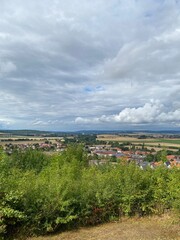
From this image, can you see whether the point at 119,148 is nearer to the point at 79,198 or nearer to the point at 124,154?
the point at 124,154

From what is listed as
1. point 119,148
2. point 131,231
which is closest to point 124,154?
point 131,231

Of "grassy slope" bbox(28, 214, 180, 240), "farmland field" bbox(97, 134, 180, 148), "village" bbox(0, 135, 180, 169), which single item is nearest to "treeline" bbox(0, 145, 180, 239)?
"grassy slope" bbox(28, 214, 180, 240)

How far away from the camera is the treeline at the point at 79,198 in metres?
9.50

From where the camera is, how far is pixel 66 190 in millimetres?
10062

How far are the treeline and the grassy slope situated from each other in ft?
1.43

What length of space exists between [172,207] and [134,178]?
1.86m

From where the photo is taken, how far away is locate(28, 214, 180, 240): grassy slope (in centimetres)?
907

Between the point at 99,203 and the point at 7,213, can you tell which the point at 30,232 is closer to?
the point at 7,213

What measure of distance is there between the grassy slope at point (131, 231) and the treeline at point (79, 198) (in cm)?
43

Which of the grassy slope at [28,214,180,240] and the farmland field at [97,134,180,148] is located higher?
the grassy slope at [28,214,180,240]

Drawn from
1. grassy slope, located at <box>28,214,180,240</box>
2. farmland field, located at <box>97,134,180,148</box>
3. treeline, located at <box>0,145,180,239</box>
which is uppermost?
treeline, located at <box>0,145,180,239</box>

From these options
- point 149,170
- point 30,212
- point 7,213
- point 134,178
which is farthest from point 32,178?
point 149,170

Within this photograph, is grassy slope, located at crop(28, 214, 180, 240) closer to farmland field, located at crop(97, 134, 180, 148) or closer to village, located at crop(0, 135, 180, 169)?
village, located at crop(0, 135, 180, 169)

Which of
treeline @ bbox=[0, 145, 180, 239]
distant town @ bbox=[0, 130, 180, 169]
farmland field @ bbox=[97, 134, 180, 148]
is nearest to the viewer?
treeline @ bbox=[0, 145, 180, 239]
